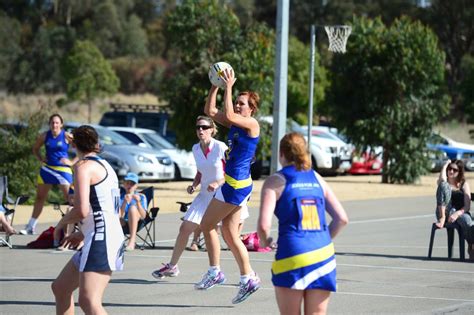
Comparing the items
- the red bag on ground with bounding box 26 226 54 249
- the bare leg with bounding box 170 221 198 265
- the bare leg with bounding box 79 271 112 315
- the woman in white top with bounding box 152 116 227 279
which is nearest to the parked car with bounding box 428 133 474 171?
the red bag on ground with bounding box 26 226 54 249

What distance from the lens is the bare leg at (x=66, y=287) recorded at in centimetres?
772

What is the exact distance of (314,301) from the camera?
6.88 meters

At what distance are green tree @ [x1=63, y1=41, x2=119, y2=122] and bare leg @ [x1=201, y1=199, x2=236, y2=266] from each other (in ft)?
146

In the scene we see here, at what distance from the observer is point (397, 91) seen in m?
32.4

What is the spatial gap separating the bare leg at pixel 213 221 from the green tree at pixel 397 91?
70.3 ft

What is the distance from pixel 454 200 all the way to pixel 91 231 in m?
8.14

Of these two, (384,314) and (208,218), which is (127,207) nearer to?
(208,218)

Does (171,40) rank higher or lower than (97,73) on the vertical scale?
higher

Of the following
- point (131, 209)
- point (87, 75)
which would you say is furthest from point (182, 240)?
point (87, 75)

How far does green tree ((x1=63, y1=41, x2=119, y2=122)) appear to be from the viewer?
55812 millimetres

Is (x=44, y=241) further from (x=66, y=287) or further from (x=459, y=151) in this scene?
(x=459, y=151)

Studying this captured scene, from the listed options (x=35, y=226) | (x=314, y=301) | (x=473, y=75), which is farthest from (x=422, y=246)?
(x=473, y=75)

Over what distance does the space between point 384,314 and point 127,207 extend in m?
5.58

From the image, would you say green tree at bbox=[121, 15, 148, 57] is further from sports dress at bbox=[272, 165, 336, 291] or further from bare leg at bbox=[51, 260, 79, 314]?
sports dress at bbox=[272, 165, 336, 291]
